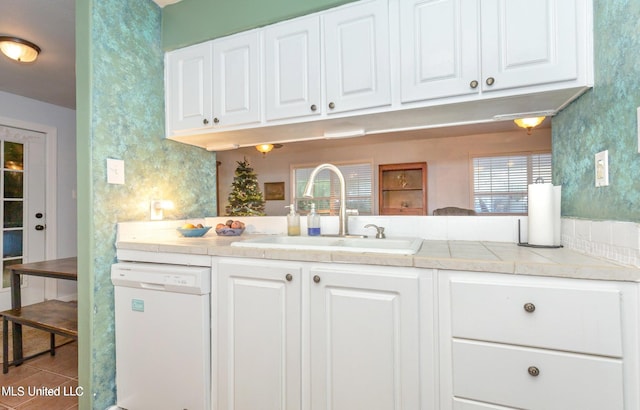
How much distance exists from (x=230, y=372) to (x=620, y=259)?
1457 millimetres

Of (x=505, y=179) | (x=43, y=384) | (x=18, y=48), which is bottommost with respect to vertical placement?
(x=43, y=384)

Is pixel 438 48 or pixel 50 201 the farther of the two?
pixel 50 201

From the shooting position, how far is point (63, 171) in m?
3.78

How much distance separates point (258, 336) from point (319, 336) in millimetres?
275

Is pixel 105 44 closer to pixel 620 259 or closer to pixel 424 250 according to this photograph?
pixel 424 250

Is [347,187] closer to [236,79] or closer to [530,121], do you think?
[530,121]

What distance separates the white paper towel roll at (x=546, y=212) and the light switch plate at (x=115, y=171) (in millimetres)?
1968

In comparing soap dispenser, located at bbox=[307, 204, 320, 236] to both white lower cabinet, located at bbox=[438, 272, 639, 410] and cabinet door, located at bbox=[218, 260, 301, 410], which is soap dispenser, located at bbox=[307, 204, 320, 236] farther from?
white lower cabinet, located at bbox=[438, 272, 639, 410]

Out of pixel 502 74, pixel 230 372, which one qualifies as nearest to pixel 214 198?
pixel 230 372

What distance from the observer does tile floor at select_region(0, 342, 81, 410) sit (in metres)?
1.71

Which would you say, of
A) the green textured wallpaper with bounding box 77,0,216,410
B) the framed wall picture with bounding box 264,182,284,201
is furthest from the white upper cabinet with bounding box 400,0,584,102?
the framed wall picture with bounding box 264,182,284,201

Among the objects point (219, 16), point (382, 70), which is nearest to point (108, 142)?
point (219, 16)

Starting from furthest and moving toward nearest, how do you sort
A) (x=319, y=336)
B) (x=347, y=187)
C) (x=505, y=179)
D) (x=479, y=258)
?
1. (x=347, y=187)
2. (x=505, y=179)
3. (x=319, y=336)
4. (x=479, y=258)

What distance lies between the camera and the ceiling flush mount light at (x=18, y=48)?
2.29 m
